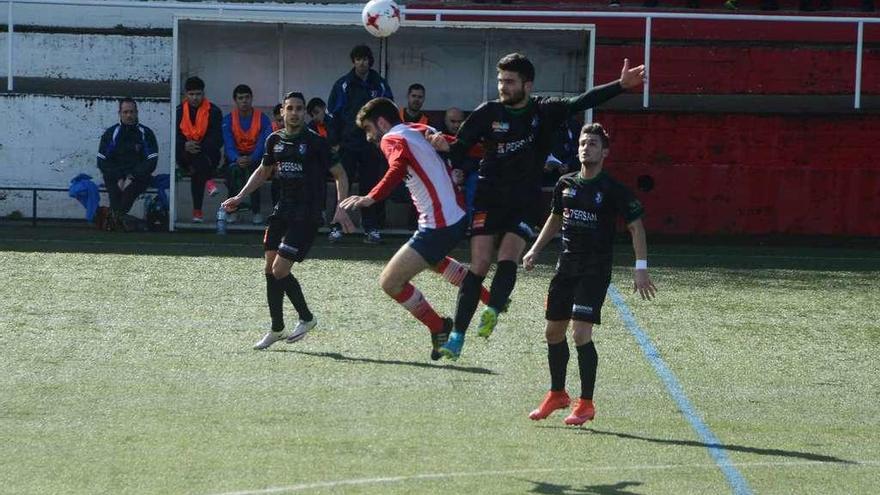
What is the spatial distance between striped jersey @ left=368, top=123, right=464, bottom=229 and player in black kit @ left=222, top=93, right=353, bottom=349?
6.28 feet

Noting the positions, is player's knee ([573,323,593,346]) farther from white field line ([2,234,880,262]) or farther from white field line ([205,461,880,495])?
white field line ([2,234,880,262])

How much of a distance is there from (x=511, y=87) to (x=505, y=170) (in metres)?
0.56

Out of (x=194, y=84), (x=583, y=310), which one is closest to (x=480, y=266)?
(x=583, y=310)

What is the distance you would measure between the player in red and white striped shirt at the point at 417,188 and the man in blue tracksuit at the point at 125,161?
8352 mm

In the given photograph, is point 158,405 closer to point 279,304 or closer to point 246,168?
point 279,304

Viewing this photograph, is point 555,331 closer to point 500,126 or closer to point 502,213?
point 502,213

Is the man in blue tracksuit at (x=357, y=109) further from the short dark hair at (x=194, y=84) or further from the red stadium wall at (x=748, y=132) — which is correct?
the red stadium wall at (x=748, y=132)

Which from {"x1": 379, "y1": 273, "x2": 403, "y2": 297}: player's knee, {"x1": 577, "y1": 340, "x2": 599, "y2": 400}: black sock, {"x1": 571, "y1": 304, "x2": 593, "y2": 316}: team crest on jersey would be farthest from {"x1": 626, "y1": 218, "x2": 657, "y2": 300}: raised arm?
{"x1": 379, "y1": 273, "x2": 403, "y2": 297}: player's knee

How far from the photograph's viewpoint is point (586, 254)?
30.4 ft

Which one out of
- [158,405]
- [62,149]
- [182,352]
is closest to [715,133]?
[62,149]

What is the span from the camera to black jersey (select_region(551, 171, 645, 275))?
9.17 metres

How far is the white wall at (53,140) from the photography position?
62.7 feet

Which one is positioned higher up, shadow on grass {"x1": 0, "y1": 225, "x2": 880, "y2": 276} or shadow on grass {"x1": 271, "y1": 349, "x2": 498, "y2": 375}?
shadow on grass {"x1": 0, "y1": 225, "x2": 880, "y2": 276}

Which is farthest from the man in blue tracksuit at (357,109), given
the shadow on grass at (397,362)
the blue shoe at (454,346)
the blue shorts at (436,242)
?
the blue shoe at (454,346)
